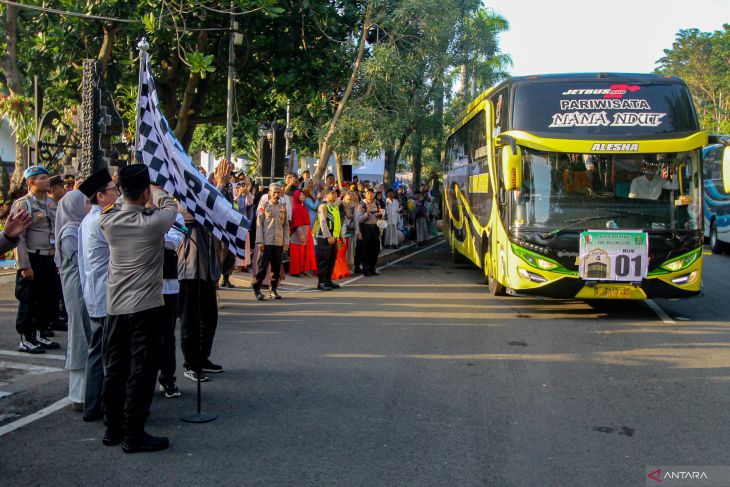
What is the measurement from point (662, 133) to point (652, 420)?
6.13 meters

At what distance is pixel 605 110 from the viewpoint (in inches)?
446

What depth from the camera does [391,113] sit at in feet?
76.7

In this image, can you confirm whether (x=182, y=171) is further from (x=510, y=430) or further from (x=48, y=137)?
(x=48, y=137)

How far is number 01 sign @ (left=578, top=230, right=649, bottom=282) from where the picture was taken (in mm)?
10883

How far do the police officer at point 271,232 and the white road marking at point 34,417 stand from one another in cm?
599

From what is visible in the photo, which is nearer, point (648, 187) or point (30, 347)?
point (30, 347)

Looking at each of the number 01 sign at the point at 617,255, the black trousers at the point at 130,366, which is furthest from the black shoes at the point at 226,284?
the black trousers at the point at 130,366

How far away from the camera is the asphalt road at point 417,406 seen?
5.02 meters

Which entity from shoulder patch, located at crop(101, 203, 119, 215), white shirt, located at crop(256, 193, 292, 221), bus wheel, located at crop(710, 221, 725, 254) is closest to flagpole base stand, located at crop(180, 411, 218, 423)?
shoulder patch, located at crop(101, 203, 119, 215)

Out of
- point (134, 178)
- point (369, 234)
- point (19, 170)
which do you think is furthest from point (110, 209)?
point (19, 170)

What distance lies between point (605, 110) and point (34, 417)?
8.51 m

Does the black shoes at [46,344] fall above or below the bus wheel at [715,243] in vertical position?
below

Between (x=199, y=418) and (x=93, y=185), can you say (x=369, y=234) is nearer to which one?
(x=199, y=418)

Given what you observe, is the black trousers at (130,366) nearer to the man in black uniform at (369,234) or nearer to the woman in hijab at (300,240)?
the woman in hijab at (300,240)
